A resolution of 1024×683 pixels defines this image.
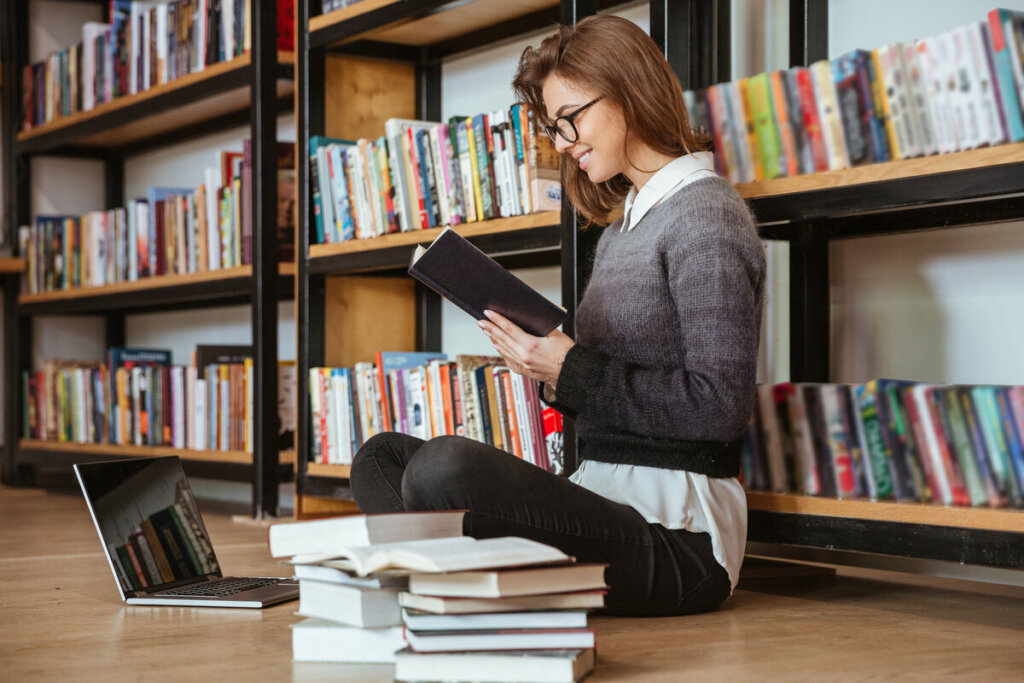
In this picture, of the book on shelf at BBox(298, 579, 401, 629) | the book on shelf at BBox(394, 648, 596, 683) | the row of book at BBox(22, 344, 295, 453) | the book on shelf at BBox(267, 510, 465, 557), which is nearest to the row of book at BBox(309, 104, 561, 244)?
the row of book at BBox(22, 344, 295, 453)

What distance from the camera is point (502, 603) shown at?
119 cm

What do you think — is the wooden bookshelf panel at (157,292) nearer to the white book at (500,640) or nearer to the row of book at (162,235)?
the row of book at (162,235)

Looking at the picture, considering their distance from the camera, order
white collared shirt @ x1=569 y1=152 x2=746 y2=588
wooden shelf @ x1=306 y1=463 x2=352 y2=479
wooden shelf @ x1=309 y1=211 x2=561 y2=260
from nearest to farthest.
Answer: white collared shirt @ x1=569 y1=152 x2=746 y2=588 < wooden shelf @ x1=309 y1=211 x2=561 y2=260 < wooden shelf @ x1=306 y1=463 x2=352 y2=479

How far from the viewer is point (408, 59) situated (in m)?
2.96

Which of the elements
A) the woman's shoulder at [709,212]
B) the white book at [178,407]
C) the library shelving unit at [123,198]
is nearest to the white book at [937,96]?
the woman's shoulder at [709,212]

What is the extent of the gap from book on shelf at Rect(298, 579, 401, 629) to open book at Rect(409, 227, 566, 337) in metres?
0.43

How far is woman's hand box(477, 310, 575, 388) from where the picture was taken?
5.32 ft

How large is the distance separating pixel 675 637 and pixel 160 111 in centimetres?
241

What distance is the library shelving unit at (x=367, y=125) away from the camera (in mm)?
2580

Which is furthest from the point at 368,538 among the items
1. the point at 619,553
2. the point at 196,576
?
the point at 196,576

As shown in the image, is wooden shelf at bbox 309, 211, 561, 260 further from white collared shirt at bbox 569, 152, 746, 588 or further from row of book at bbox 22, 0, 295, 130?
row of book at bbox 22, 0, 295, 130

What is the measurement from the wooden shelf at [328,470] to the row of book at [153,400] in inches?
12.0

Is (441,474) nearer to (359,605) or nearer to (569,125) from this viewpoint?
(359,605)

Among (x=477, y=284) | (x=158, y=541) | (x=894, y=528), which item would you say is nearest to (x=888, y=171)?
(x=894, y=528)
